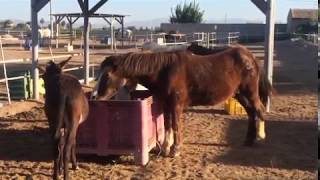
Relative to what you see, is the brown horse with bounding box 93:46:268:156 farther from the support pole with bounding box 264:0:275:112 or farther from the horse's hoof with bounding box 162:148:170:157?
the support pole with bounding box 264:0:275:112

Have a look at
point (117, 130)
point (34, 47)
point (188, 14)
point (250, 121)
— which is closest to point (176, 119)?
point (117, 130)

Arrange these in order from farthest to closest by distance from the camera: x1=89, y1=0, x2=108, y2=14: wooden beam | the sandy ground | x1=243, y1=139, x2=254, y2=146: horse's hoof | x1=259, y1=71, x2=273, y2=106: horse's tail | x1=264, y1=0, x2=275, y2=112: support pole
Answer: x1=89, y1=0, x2=108, y2=14: wooden beam
x1=264, y1=0, x2=275, y2=112: support pole
x1=259, y1=71, x2=273, y2=106: horse's tail
x1=243, y1=139, x2=254, y2=146: horse's hoof
the sandy ground

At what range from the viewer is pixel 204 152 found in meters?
7.90

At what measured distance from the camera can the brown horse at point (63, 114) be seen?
6.13 meters

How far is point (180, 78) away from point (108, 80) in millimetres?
1039

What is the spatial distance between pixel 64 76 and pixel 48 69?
29cm

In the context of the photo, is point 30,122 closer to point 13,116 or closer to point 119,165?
point 13,116

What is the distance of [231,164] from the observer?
7.18m

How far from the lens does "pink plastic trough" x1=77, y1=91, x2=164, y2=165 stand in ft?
23.2

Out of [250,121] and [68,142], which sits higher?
[68,142]

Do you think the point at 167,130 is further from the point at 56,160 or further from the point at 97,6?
the point at 97,6

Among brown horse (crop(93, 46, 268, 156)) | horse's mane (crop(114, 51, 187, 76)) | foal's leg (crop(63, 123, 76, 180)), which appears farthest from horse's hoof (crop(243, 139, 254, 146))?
foal's leg (crop(63, 123, 76, 180))

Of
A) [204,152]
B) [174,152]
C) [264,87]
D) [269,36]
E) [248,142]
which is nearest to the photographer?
[174,152]

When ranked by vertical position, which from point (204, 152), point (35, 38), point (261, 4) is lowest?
point (204, 152)
